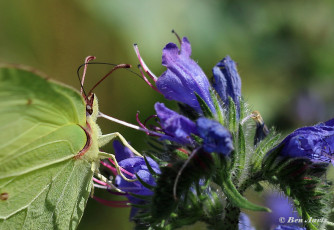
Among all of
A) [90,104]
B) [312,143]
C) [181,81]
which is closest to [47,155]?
[90,104]

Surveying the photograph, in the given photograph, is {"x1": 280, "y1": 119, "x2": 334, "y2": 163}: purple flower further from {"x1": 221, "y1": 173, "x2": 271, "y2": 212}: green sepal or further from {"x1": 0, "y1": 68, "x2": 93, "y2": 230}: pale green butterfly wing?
{"x1": 0, "y1": 68, "x2": 93, "y2": 230}: pale green butterfly wing

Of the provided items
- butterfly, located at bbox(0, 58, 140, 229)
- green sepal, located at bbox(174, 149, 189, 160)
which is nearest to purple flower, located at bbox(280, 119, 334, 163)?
green sepal, located at bbox(174, 149, 189, 160)

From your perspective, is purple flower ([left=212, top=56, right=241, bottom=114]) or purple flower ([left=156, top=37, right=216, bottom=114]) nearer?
purple flower ([left=156, top=37, right=216, bottom=114])

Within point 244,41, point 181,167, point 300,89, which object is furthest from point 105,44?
point 181,167

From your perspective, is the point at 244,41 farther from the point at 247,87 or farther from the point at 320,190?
the point at 320,190

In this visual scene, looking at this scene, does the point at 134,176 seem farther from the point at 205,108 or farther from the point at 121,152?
the point at 205,108

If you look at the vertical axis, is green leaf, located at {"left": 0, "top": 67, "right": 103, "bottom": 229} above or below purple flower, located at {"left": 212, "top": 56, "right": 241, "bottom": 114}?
below

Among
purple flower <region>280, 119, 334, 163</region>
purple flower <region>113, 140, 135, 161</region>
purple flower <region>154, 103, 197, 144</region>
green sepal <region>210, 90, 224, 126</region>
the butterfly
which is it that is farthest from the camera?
purple flower <region>113, 140, 135, 161</region>
